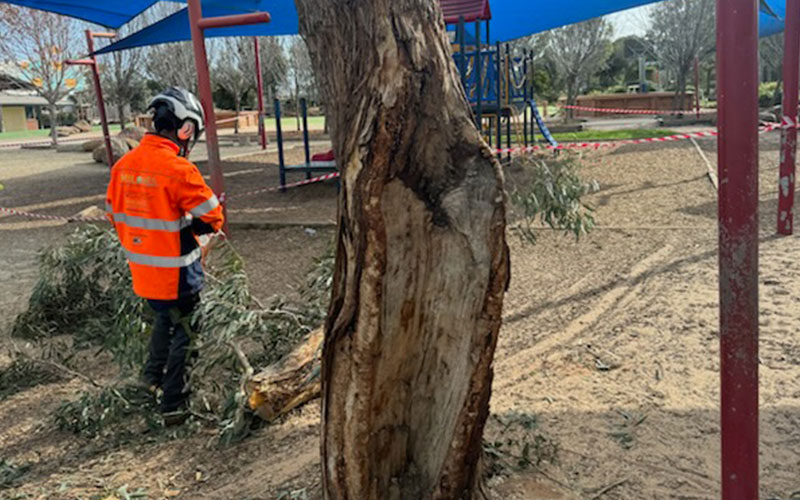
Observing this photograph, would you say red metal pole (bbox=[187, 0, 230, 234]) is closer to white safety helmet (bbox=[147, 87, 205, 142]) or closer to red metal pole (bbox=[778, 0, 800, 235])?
white safety helmet (bbox=[147, 87, 205, 142])

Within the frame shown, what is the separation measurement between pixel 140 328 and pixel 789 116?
18.9 feet

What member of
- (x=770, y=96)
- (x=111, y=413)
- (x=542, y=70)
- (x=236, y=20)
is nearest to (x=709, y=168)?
(x=236, y=20)

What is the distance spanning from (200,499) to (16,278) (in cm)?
479

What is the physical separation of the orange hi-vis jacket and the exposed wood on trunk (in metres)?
0.62

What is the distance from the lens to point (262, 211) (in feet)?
30.6

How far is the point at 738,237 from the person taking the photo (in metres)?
1.60

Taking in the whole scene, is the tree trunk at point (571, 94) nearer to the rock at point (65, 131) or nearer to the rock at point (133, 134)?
the rock at point (133, 134)

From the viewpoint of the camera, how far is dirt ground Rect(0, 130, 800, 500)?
270cm

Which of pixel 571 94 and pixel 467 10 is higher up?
pixel 467 10

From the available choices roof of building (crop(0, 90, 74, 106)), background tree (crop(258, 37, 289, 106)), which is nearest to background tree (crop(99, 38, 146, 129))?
background tree (crop(258, 37, 289, 106))

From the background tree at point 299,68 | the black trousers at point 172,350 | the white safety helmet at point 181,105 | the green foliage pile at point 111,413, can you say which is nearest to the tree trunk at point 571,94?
the background tree at point 299,68

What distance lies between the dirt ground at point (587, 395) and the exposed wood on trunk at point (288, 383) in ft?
0.31

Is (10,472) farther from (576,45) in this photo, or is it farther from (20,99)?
(20,99)

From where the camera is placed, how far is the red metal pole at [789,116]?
5840 mm
